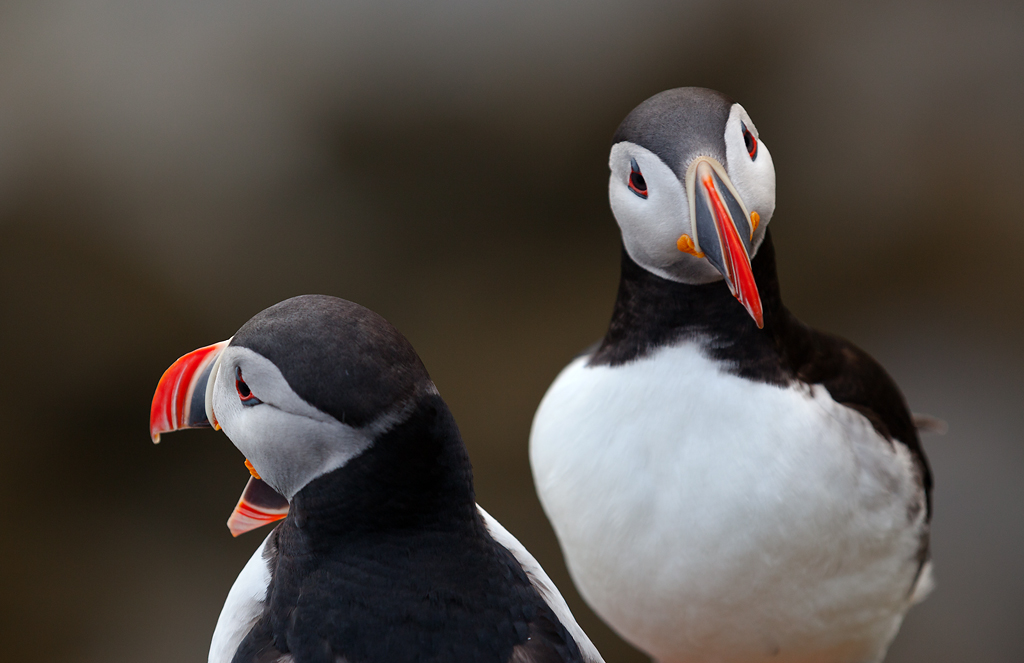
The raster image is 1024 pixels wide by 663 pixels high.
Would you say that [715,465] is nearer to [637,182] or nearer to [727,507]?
[727,507]

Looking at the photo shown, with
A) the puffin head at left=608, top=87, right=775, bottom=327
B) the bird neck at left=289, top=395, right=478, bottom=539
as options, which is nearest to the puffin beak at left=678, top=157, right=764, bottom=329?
the puffin head at left=608, top=87, right=775, bottom=327

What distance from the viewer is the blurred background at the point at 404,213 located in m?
3.61

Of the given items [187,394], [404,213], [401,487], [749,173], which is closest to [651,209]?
[749,173]

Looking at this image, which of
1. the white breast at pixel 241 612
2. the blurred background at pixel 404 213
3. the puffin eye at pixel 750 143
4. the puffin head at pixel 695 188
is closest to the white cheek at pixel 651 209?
the puffin head at pixel 695 188

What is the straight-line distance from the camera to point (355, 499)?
50.1 inches

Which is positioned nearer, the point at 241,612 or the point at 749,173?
the point at 241,612

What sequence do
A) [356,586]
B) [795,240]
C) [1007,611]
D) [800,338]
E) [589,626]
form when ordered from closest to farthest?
[356,586]
[800,338]
[1007,611]
[589,626]
[795,240]

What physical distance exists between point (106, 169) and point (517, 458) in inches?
72.6

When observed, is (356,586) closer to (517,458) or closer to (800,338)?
(800,338)

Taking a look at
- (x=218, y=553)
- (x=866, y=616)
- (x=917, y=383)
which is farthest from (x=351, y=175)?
(x=866, y=616)

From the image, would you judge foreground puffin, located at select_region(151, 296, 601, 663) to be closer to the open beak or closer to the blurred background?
the open beak

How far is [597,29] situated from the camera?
374 cm

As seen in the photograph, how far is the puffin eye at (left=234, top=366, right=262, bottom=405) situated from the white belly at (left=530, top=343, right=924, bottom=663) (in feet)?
2.54

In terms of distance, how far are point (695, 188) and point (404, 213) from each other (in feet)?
8.23
